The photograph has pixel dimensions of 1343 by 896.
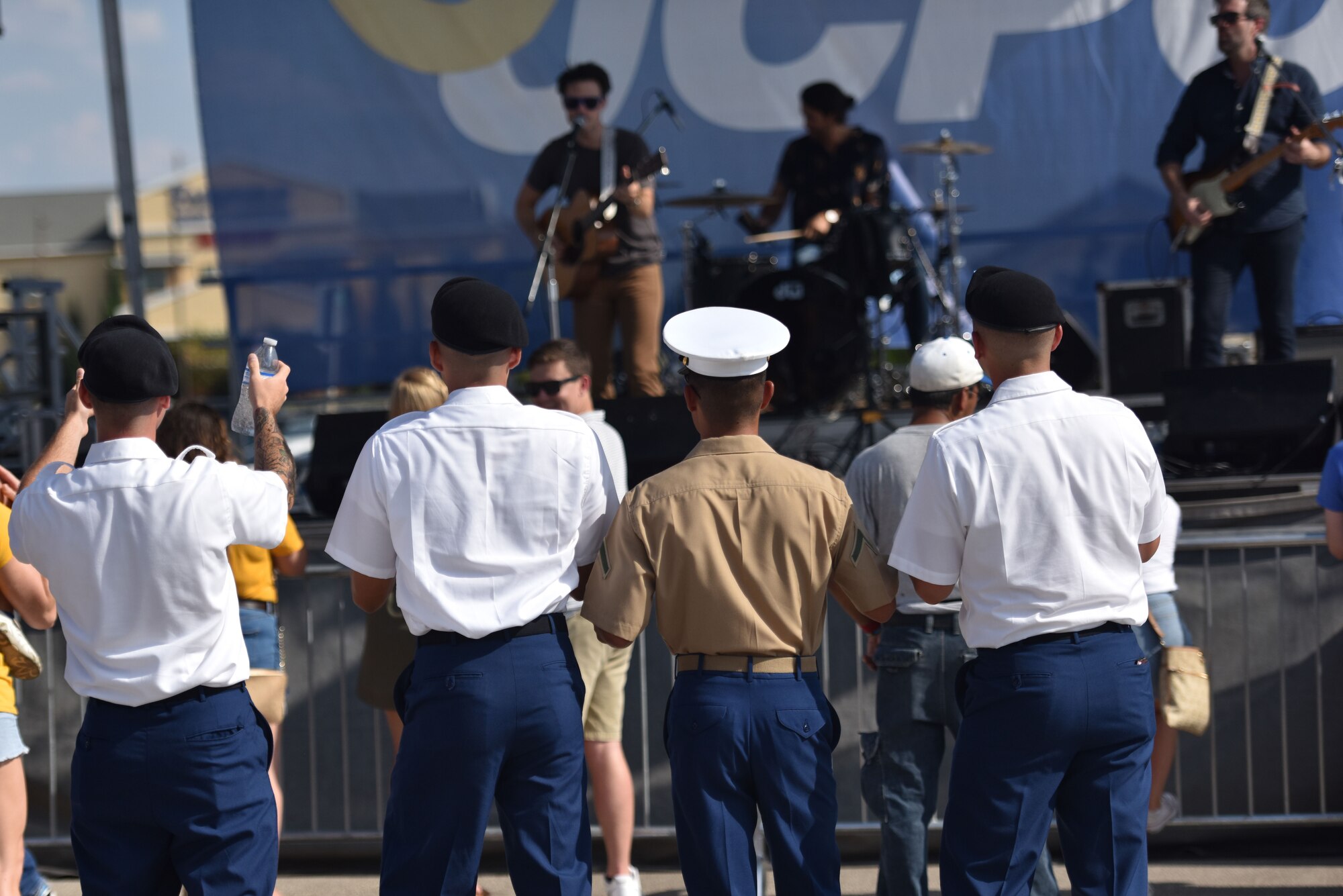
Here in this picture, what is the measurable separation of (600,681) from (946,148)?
4390 mm

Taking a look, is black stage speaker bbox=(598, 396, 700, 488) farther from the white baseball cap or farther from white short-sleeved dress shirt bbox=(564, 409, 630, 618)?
the white baseball cap

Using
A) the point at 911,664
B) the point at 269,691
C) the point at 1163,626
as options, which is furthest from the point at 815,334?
the point at 269,691

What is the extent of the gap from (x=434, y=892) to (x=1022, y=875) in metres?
1.14

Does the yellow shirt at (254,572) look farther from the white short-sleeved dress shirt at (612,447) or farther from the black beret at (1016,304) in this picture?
the black beret at (1016,304)

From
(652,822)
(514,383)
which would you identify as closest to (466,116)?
(514,383)

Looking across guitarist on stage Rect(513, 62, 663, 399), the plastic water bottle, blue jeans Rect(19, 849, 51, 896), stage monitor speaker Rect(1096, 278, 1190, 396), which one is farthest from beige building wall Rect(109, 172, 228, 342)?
the plastic water bottle

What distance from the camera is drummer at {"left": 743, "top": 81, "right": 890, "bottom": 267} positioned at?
6.98 metres

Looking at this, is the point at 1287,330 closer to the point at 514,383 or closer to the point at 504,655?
the point at 514,383

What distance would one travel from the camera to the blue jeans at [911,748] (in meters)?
3.13

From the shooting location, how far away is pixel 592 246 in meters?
6.49

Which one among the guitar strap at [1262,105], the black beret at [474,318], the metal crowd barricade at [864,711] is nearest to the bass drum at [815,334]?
the guitar strap at [1262,105]

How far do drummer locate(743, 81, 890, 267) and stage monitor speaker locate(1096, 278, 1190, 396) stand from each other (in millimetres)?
1319

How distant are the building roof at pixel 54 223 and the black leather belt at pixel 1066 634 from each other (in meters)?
65.6

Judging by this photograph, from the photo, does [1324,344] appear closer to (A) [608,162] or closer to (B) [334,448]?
(A) [608,162]
